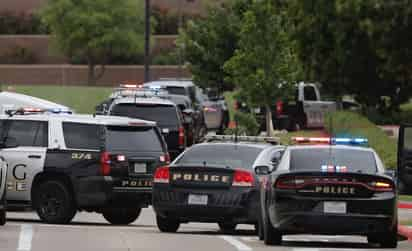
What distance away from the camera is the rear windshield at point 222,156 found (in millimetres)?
21281

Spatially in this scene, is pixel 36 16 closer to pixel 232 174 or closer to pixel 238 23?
pixel 238 23

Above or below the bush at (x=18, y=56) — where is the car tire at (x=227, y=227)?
above

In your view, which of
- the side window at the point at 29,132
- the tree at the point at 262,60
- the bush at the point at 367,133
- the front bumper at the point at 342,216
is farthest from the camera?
the tree at the point at 262,60

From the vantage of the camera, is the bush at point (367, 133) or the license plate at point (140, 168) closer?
the license plate at point (140, 168)

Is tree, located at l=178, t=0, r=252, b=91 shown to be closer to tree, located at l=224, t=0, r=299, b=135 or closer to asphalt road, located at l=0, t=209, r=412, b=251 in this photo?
tree, located at l=224, t=0, r=299, b=135

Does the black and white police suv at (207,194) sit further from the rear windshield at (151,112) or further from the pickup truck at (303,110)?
the pickup truck at (303,110)

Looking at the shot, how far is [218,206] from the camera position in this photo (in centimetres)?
2072

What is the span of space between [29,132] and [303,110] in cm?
2603

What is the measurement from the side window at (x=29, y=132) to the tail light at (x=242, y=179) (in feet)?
12.4

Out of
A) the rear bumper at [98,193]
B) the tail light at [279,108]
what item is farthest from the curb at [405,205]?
the tail light at [279,108]

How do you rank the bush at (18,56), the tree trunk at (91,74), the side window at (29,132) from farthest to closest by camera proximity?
the bush at (18,56)
the tree trunk at (91,74)
the side window at (29,132)

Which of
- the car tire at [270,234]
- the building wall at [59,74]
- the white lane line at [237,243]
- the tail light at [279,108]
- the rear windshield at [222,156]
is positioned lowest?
the building wall at [59,74]

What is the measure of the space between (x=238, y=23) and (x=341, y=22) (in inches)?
315

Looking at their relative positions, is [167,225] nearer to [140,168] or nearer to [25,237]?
[140,168]
